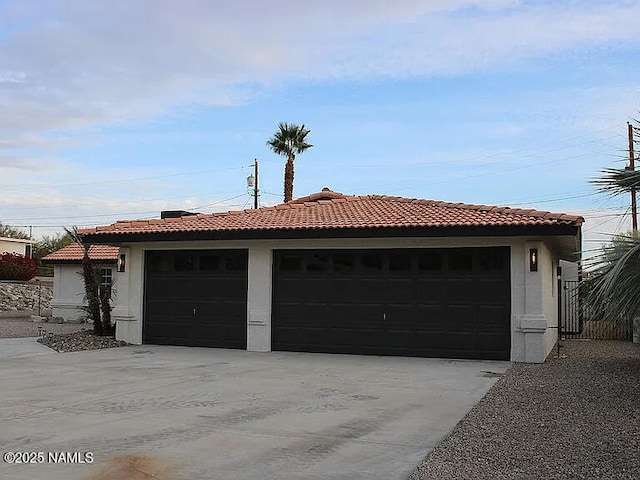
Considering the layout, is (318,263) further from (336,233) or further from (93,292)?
(93,292)

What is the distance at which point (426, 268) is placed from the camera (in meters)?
15.6

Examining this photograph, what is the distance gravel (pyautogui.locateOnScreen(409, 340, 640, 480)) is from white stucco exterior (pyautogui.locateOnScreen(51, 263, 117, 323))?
1920 centimetres

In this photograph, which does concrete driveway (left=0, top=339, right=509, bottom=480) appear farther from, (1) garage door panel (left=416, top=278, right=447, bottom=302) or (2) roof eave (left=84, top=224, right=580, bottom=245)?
(2) roof eave (left=84, top=224, right=580, bottom=245)

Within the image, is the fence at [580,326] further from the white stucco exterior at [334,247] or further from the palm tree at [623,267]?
the palm tree at [623,267]

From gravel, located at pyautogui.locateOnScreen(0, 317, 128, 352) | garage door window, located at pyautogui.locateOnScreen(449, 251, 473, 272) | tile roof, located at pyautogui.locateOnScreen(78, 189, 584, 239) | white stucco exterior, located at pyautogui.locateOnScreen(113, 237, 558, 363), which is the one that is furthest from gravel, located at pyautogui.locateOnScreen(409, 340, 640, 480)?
gravel, located at pyautogui.locateOnScreen(0, 317, 128, 352)

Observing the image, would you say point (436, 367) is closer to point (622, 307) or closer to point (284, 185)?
point (622, 307)

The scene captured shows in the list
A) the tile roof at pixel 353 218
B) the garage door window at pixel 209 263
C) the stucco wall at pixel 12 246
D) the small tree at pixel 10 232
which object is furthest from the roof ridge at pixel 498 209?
the small tree at pixel 10 232

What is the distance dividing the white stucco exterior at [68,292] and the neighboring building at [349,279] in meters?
9.40

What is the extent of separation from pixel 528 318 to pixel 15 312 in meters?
25.0

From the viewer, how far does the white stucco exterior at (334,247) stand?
48.0 ft

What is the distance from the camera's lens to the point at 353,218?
16.8 m

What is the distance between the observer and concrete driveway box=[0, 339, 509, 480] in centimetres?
627

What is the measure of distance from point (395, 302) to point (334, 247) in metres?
1.91

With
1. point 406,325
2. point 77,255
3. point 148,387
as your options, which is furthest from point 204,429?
point 77,255
